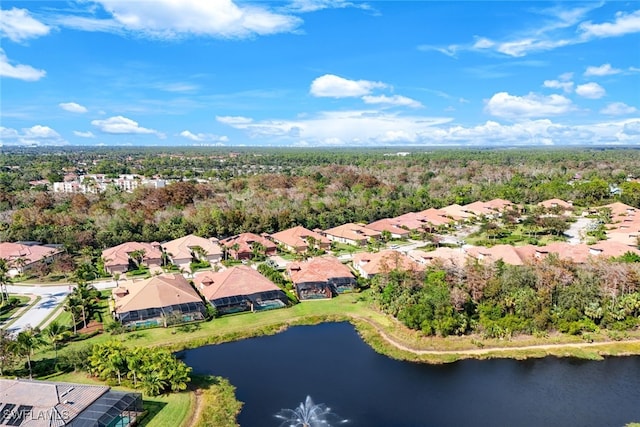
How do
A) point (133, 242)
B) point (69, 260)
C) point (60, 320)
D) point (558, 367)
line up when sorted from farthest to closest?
point (133, 242) → point (69, 260) → point (60, 320) → point (558, 367)

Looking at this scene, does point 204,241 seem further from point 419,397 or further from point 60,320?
point 419,397

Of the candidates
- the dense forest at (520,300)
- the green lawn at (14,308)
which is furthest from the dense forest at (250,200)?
the dense forest at (520,300)

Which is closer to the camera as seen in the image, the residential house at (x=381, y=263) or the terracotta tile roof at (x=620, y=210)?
the residential house at (x=381, y=263)

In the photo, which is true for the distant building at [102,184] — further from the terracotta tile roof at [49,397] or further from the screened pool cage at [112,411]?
the screened pool cage at [112,411]

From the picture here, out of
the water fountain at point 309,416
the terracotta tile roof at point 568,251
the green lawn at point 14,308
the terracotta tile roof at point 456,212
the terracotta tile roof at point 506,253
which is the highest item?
the terracotta tile roof at point 456,212

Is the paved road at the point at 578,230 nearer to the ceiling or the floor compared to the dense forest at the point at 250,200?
nearer to the floor

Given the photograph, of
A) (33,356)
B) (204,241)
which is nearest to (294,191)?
(204,241)

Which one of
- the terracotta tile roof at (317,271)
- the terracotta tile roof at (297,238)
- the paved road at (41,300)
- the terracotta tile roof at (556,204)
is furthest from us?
the terracotta tile roof at (556,204)

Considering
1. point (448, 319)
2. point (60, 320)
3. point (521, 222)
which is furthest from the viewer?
point (521, 222)
